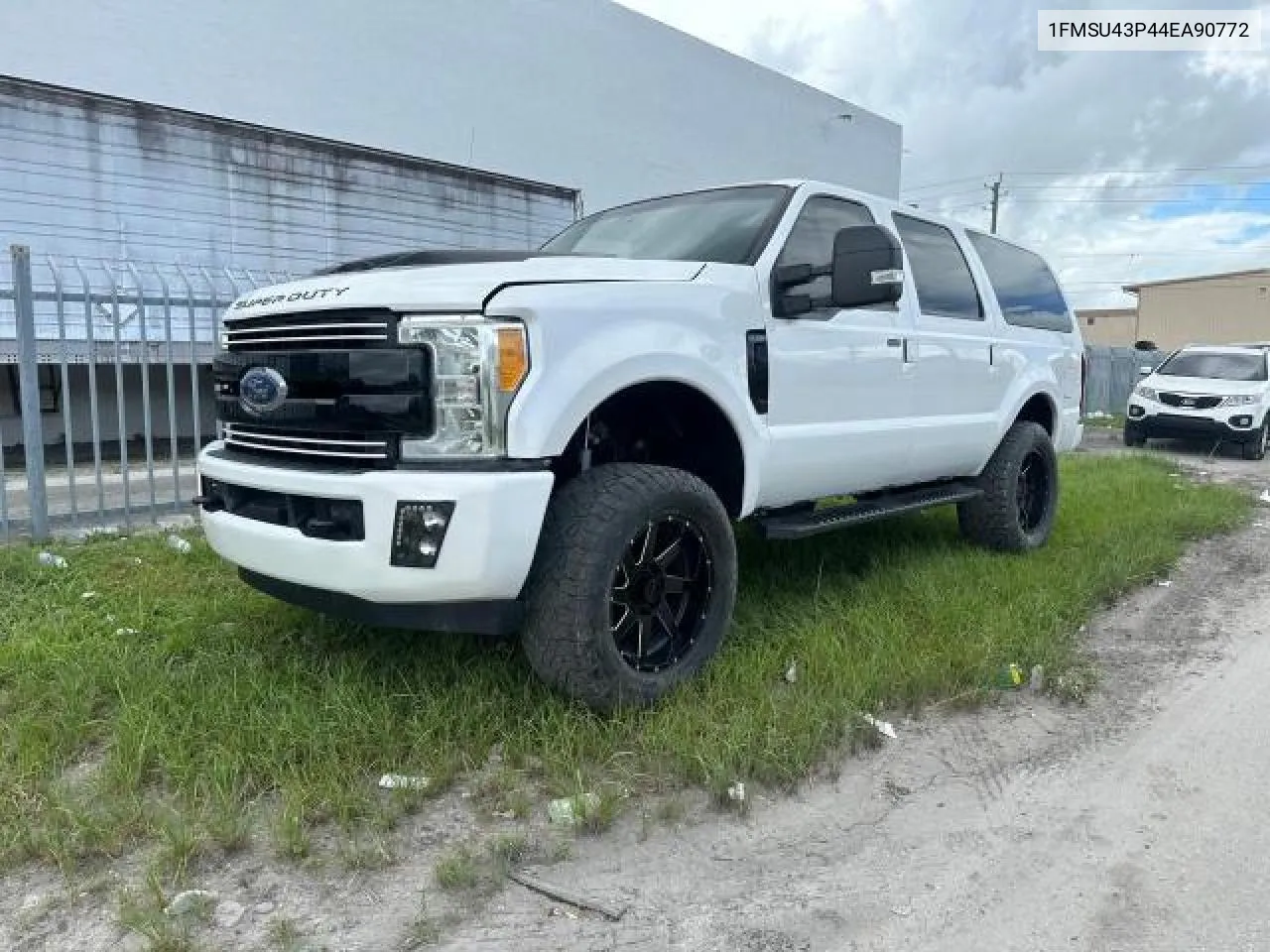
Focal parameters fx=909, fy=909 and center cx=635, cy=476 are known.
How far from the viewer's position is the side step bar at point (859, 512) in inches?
146

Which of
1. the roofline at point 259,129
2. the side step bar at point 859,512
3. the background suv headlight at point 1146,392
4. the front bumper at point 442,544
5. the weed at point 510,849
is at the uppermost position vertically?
the roofline at point 259,129

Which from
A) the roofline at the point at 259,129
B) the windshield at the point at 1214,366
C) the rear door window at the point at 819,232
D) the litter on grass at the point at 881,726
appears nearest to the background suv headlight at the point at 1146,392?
the windshield at the point at 1214,366

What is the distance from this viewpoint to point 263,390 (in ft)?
9.79

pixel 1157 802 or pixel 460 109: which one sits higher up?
pixel 460 109

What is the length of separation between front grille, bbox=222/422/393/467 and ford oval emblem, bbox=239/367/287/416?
3.2 inches

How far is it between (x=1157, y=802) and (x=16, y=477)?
27.2ft

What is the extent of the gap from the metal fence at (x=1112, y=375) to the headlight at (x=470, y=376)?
68.1 feet

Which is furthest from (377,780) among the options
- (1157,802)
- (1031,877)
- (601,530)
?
(1157,802)

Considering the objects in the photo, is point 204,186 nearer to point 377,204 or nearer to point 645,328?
point 377,204

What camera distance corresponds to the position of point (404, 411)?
8.77ft

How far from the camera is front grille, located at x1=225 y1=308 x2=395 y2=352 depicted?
2715 millimetres

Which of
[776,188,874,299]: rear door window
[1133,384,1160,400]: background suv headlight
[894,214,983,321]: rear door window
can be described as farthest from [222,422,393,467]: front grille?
[1133,384,1160,400]: background suv headlight

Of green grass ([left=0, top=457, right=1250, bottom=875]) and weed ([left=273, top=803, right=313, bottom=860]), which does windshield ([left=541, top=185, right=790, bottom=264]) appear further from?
weed ([left=273, top=803, right=313, bottom=860])

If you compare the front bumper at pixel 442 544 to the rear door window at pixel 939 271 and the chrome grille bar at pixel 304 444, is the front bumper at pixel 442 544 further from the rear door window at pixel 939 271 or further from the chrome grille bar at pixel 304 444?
the rear door window at pixel 939 271
